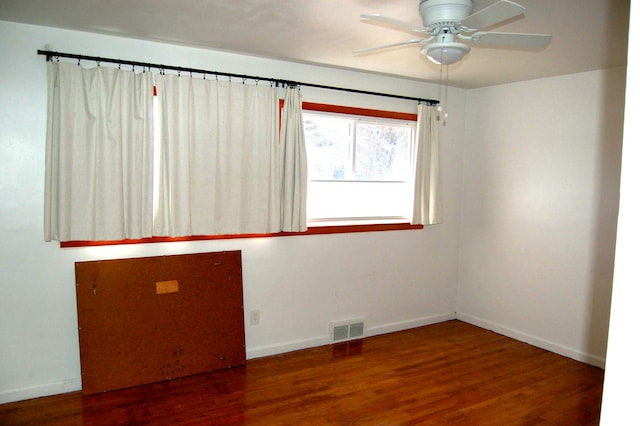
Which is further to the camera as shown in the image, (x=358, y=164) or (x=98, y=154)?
(x=358, y=164)

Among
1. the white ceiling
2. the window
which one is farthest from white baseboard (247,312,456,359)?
the white ceiling

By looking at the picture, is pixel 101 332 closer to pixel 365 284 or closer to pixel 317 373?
pixel 317 373

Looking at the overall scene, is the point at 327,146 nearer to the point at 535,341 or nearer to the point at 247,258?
the point at 247,258

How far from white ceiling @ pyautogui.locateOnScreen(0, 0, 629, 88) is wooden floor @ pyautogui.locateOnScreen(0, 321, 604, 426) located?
262 cm

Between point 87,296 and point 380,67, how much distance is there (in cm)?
313

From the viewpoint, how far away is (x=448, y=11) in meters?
2.09

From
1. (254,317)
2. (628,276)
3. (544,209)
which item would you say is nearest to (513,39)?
(628,276)

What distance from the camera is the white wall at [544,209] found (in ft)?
12.3

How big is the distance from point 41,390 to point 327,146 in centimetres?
305

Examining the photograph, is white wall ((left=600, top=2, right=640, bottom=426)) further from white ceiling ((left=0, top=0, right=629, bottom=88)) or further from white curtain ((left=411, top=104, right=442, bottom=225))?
white curtain ((left=411, top=104, right=442, bottom=225))

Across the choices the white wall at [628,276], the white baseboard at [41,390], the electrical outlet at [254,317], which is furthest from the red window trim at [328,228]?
the white wall at [628,276]

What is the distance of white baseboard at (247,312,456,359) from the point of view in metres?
3.82

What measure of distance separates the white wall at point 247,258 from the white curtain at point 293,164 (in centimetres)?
24

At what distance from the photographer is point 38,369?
3010 millimetres
